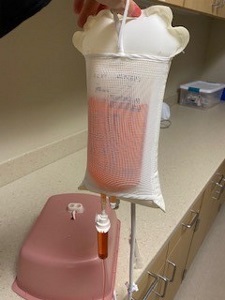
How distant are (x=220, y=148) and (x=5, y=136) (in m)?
1.10

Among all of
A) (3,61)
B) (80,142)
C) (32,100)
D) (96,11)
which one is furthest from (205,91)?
(96,11)

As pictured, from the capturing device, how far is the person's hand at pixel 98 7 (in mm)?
397

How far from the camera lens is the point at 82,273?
572mm

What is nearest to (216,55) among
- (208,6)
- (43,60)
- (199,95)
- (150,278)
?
(199,95)

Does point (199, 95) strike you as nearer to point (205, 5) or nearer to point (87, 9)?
point (205, 5)

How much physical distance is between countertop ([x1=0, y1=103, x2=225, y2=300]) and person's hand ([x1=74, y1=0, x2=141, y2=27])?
0.57m

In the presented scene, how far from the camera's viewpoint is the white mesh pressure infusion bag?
0.40 meters

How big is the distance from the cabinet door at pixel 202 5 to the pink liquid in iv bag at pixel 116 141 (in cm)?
86

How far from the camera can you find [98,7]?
1.48ft

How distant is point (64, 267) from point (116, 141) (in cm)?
31

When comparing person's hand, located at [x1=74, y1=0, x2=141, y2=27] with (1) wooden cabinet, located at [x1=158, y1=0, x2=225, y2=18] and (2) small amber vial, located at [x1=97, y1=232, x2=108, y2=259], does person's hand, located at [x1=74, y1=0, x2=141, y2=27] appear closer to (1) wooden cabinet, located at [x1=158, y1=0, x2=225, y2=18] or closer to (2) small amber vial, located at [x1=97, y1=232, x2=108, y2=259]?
(2) small amber vial, located at [x1=97, y1=232, x2=108, y2=259]

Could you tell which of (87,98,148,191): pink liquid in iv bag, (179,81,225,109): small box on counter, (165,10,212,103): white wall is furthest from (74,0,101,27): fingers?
(179,81,225,109): small box on counter

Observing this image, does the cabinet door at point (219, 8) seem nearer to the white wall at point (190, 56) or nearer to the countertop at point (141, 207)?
the white wall at point (190, 56)

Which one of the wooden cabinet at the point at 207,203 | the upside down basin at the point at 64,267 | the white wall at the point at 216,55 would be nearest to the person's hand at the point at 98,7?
the upside down basin at the point at 64,267
